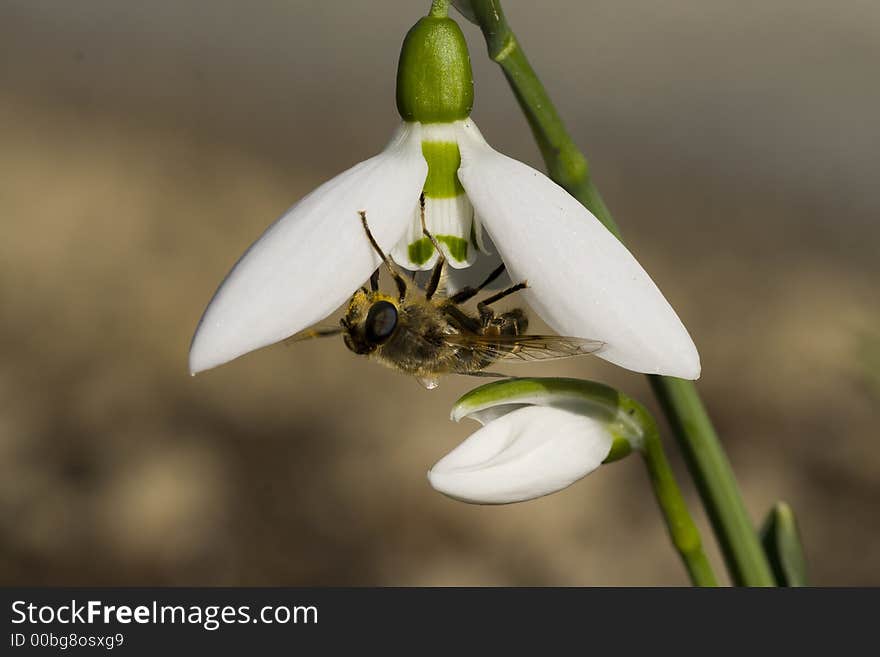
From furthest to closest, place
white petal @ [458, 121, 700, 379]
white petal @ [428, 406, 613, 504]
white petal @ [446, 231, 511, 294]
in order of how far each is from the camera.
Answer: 1. white petal @ [446, 231, 511, 294]
2. white petal @ [428, 406, 613, 504]
3. white petal @ [458, 121, 700, 379]

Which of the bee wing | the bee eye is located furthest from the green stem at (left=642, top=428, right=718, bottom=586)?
the bee eye

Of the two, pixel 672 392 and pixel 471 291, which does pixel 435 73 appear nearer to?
pixel 471 291

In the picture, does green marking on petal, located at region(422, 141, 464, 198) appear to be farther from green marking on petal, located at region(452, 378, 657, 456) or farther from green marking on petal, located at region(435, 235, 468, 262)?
green marking on petal, located at region(452, 378, 657, 456)

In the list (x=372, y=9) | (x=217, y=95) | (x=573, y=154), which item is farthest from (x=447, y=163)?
(x=372, y=9)

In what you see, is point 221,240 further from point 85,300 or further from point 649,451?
point 649,451

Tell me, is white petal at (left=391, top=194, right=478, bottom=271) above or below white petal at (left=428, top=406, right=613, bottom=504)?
above

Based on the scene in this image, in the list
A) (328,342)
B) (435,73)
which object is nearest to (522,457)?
(435,73)

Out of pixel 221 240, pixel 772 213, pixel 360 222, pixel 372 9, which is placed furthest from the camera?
pixel 372 9
